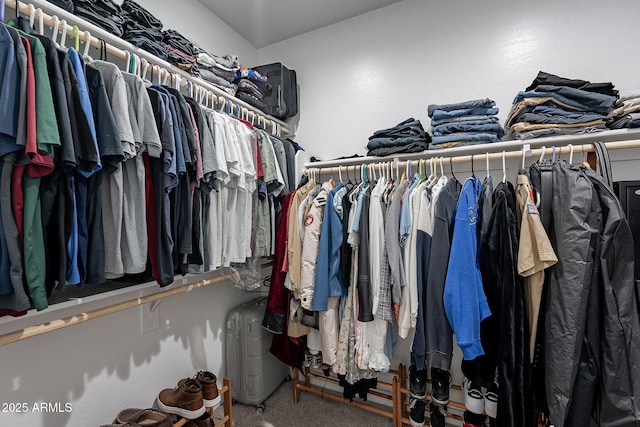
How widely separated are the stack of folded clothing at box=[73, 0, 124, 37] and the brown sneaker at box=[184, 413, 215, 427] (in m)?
1.93

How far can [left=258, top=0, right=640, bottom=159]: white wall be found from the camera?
1.60 m

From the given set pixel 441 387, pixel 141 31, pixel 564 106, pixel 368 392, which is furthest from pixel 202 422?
pixel 564 106

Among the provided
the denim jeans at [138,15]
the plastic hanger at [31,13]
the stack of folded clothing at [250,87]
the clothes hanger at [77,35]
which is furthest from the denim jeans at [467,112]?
the plastic hanger at [31,13]

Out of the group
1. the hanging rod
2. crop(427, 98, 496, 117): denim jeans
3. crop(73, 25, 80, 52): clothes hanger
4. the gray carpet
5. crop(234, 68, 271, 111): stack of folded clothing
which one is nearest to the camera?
the hanging rod

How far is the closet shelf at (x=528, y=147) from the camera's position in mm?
1322

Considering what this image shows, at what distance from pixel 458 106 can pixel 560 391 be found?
4.78 ft

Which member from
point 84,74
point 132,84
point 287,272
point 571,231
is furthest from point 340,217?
point 84,74

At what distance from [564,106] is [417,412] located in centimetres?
185

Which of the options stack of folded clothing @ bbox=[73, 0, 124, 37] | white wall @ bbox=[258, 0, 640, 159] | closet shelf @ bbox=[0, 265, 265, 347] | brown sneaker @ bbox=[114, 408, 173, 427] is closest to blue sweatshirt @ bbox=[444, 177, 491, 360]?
white wall @ bbox=[258, 0, 640, 159]

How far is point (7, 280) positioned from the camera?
0.80m

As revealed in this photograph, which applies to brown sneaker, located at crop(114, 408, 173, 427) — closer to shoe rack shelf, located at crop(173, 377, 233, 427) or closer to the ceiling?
shoe rack shelf, located at crop(173, 377, 233, 427)

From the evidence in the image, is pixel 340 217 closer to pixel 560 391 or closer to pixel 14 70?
pixel 560 391

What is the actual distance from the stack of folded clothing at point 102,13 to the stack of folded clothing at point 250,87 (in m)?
0.74

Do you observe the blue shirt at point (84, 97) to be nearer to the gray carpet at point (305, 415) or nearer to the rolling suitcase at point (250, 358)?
the rolling suitcase at point (250, 358)
